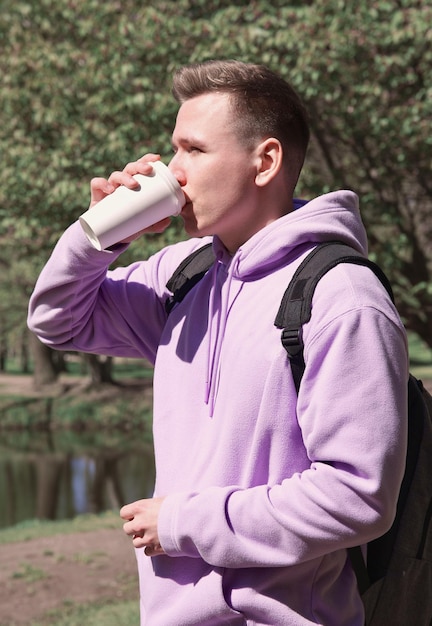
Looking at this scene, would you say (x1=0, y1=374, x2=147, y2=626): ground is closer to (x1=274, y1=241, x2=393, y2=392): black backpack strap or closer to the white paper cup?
the white paper cup

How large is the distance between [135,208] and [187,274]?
0.33m

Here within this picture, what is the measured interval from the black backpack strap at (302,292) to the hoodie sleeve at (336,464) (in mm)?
39

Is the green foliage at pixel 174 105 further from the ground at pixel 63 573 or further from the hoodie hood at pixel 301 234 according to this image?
the hoodie hood at pixel 301 234

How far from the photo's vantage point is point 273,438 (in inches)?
71.2

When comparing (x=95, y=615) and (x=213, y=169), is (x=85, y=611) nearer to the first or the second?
(x=95, y=615)

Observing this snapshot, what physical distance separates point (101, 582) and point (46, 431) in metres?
22.0

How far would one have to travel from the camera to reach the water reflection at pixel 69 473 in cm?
1872

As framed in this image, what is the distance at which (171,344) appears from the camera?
215 cm

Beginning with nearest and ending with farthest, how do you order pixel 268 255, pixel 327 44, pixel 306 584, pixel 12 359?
pixel 306 584, pixel 268 255, pixel 327 44, pixel 12 359

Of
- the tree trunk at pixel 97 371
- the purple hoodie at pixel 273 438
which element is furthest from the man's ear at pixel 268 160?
the tree trunk at pixel 97 371

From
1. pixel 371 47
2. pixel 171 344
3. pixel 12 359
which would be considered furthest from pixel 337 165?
pixel 12 359

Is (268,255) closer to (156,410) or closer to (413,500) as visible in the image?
(156,410)

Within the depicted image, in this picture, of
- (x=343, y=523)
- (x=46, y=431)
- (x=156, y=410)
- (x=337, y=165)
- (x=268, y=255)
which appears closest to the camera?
(x=343, y=523)

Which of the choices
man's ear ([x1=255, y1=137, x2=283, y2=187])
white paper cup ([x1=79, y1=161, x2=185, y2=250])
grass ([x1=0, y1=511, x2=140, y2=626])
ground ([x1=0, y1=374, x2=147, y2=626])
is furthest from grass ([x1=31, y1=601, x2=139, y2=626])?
man's ear ([x1=255, y1=137, x2=283, y2=187])
